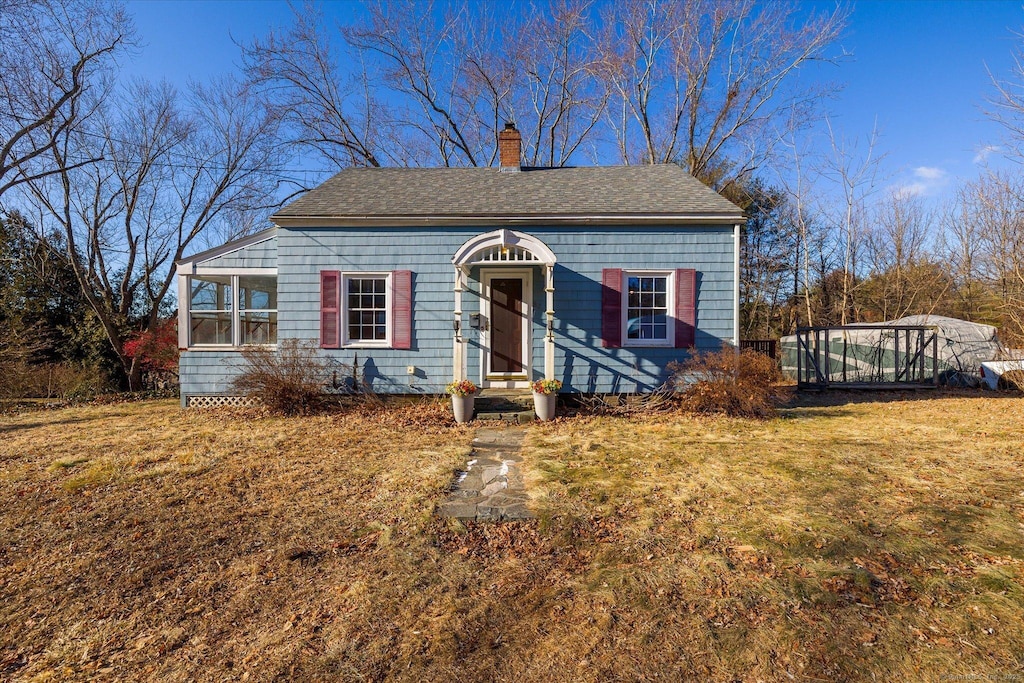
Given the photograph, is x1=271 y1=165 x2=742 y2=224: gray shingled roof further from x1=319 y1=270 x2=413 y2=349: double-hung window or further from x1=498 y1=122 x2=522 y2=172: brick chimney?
x1=319 y1=270 x2=413 y2=349: double-hung window

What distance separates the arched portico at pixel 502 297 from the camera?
854cm

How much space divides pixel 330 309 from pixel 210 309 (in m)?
2.63

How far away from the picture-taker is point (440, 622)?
2.62 m

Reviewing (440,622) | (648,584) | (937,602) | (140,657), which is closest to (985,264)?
(937,602)

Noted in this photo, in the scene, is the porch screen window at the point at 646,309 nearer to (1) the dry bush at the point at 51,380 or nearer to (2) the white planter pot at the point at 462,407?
(2) the white planter pot at the point at 462,407

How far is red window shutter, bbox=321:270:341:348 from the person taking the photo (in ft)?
30.7

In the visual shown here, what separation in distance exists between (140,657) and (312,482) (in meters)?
2.59

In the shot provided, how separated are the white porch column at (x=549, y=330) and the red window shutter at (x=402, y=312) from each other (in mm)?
2702

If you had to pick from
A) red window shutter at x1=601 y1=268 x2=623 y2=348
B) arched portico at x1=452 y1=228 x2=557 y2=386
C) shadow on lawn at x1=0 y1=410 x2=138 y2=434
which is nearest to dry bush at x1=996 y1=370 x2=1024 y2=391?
red window shutter at x1=601 y1=268 x2=623 y2=348

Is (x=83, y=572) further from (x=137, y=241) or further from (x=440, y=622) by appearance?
(x=137, y=241)

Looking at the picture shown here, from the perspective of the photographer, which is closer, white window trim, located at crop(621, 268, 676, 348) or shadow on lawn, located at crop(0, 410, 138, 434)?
shadow on lawn, located at crop(0, 410, 138, 434)

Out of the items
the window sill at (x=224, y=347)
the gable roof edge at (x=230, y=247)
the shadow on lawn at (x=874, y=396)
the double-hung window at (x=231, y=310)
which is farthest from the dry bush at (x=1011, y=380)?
the gable roof edge at (x=230, y=247)

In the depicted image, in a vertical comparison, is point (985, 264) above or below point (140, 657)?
above

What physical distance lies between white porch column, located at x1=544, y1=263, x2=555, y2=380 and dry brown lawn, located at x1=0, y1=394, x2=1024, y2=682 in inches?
112
